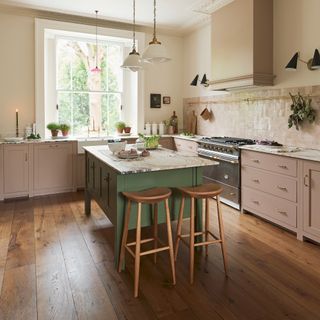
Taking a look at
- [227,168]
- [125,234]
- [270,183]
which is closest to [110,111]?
[227,168]

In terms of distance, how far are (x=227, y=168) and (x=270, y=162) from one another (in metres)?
0.78

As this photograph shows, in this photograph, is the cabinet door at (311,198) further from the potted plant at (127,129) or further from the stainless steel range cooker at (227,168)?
the potted plant at (127,129)

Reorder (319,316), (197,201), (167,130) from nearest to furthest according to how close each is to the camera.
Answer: (319,316)
(197,201)
(167,130)

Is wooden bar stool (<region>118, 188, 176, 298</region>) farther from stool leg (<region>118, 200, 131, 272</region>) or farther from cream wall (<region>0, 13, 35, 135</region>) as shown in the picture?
cream wall (<region>0, 13, 35, 135</region>)

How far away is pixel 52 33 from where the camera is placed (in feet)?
17.2

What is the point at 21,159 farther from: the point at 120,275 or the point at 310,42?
the point at 310,42

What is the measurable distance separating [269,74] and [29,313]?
3.79 m

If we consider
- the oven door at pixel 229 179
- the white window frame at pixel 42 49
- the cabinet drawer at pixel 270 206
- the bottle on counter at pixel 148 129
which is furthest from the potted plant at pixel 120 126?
the cabinet drawer at pixel 270 206

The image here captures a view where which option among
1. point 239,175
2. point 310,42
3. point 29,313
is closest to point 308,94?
point 310,42

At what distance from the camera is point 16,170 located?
4.61m

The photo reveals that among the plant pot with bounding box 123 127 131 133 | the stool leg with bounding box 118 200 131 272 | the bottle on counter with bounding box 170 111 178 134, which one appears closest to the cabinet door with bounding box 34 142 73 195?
the plant pot with bounding box 123 127 131 133

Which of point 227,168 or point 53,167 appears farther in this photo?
point 53,167

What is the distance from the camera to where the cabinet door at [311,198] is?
9.53ft

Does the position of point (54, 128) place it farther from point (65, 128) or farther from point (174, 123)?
point (174, 123)
